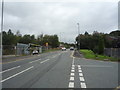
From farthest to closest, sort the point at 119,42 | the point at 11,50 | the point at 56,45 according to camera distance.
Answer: the point at 56,45 → the point at 119,42 → the point at 11,50

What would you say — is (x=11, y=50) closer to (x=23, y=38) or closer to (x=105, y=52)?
(x=105, y=52)

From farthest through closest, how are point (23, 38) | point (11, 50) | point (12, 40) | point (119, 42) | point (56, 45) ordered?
point (56, 45) → point (23, 38) → point (12, 40) → point (119, 42) → point (11, 50)

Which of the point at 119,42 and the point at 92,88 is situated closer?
the point at 92,88

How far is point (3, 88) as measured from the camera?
7.79m

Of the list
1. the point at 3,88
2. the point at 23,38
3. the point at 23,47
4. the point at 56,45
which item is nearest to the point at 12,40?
the point at 23,47

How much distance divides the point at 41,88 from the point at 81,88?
1694 mm

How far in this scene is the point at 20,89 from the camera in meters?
7.50

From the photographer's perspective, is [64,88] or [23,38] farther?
[23,38]

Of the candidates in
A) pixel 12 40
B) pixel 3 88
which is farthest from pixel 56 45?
pixel 3 88

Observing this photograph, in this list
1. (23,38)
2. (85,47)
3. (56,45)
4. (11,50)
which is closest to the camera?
(11,50)

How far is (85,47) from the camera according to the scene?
96.1 metres

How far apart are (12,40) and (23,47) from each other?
2375 centimetres

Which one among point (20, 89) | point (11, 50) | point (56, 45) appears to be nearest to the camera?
point (20, 89)

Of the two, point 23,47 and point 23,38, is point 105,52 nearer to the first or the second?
point 23,47
